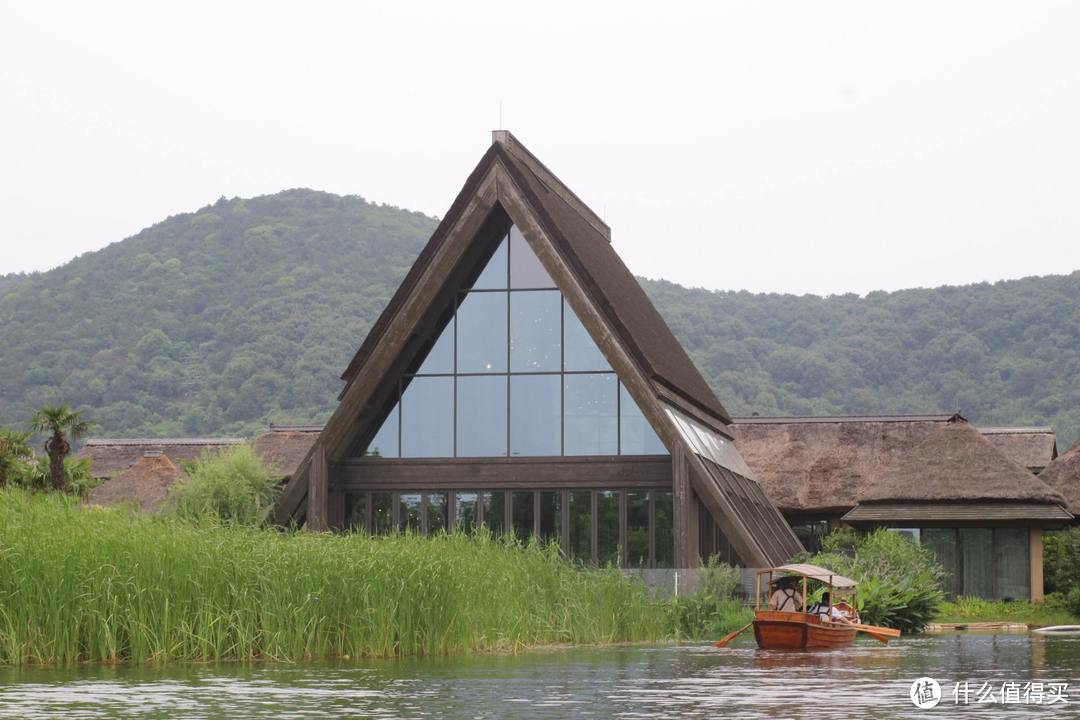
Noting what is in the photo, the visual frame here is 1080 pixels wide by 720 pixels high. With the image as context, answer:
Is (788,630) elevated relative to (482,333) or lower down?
lower down

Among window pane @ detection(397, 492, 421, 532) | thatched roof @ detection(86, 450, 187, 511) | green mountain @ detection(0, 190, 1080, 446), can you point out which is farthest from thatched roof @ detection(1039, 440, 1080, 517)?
green mountain @ detection(0, 190, 1080, 446)

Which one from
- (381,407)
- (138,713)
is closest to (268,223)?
(381,407)

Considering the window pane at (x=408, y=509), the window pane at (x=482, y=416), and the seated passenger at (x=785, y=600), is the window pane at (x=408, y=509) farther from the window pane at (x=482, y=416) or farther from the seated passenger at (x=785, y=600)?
the seated passenger at (x=785, y=600)

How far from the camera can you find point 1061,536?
1527 inches

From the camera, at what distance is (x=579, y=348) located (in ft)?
105

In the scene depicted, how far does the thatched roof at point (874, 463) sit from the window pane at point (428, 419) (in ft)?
35.8

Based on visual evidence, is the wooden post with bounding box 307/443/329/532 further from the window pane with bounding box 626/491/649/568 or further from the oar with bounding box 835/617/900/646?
the oar with bounding box 835/617/900/646

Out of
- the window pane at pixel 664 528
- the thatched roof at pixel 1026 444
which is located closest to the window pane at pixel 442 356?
the window pane at pixel 664 528

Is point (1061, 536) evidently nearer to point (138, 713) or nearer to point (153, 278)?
point (138, 713)

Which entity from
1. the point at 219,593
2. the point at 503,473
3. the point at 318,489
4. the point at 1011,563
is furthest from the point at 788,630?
the point at 1011,563

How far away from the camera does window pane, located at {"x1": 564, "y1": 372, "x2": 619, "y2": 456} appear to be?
32.1 metres

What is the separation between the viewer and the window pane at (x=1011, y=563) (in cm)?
3731

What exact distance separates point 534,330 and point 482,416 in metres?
1.99

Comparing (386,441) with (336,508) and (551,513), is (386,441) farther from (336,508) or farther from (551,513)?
(551,513)
